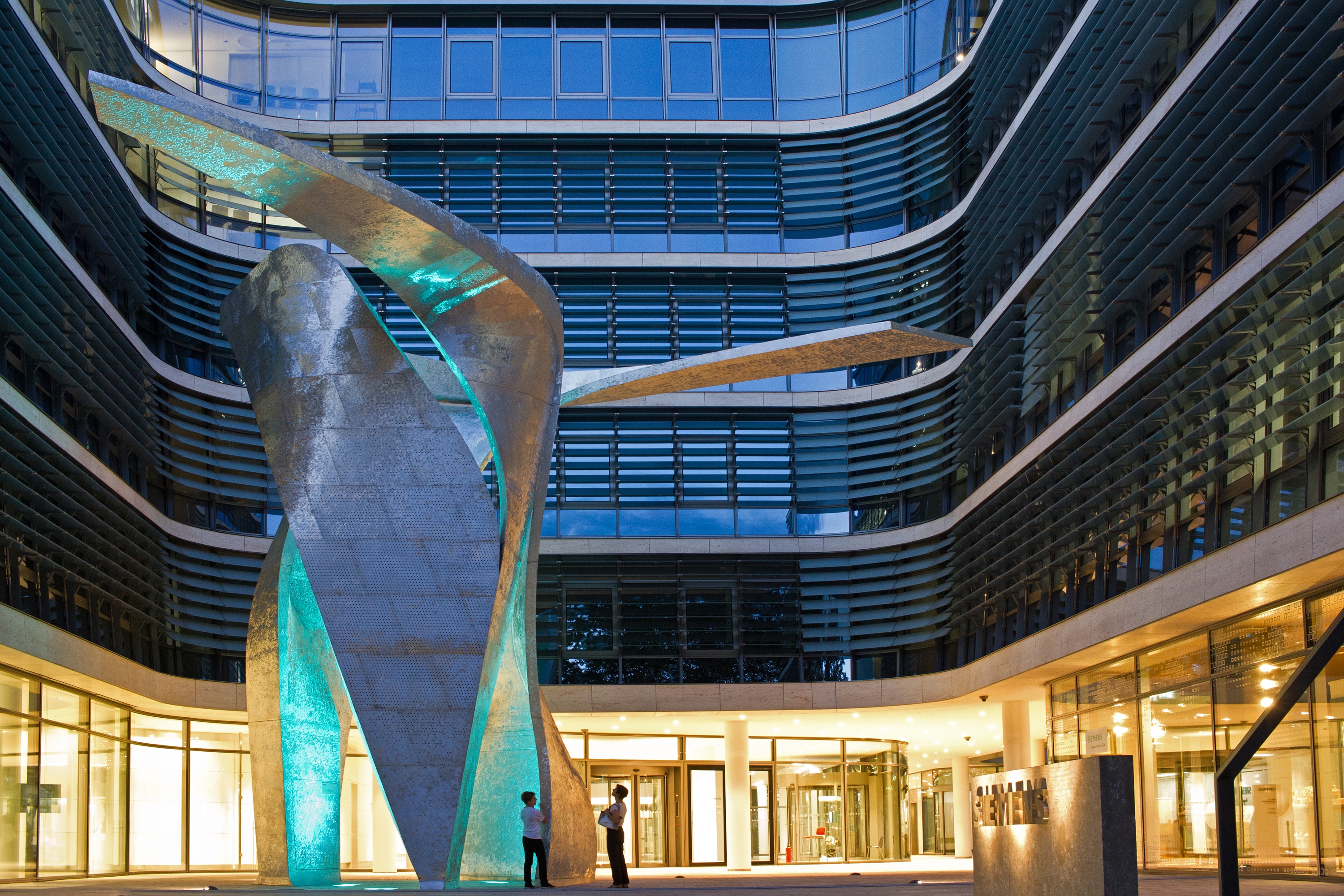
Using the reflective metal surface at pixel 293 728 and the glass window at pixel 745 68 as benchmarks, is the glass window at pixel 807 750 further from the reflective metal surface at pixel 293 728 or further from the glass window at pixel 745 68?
the reflective metal surface at pixel 293 728

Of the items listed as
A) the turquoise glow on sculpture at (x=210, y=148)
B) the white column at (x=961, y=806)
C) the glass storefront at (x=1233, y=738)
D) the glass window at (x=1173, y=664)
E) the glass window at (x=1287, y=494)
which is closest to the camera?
the turquoise glow on sculpture at (x=210, y=148)

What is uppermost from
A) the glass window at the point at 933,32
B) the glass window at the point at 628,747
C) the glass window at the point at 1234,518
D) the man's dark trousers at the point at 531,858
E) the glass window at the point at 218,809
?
the glass window at the point at 933,32

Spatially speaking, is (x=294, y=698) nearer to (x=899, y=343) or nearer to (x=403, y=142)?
(x=899, y=343)

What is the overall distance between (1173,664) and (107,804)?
17.5 m

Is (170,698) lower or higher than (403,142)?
lower

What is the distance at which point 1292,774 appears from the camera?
593 inches

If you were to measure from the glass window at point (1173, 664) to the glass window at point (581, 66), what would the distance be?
18.0 m

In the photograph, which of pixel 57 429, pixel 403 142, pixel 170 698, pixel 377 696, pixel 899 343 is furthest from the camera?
pixel 403 142

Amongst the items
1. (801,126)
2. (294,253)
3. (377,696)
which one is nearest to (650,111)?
(801,126)

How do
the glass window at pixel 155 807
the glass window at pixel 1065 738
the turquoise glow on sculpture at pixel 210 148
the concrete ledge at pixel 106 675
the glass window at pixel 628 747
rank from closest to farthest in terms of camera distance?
the turquoise glow on sculpture at pixel 210 148
the concrete ledge at pixel 106 675
the glass window at pixel 1065 738
the glass window at pixel 155 807
the glass window at pixel 628 747

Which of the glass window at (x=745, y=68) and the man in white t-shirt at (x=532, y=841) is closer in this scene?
the man in white t-shirt at (x=532, y=841)

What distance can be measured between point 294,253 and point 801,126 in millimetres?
17996

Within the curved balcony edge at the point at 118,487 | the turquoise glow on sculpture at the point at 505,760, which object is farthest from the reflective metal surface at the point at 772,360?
the curved balcony edge at the point at 118,487

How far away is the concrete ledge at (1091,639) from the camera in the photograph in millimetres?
13609
